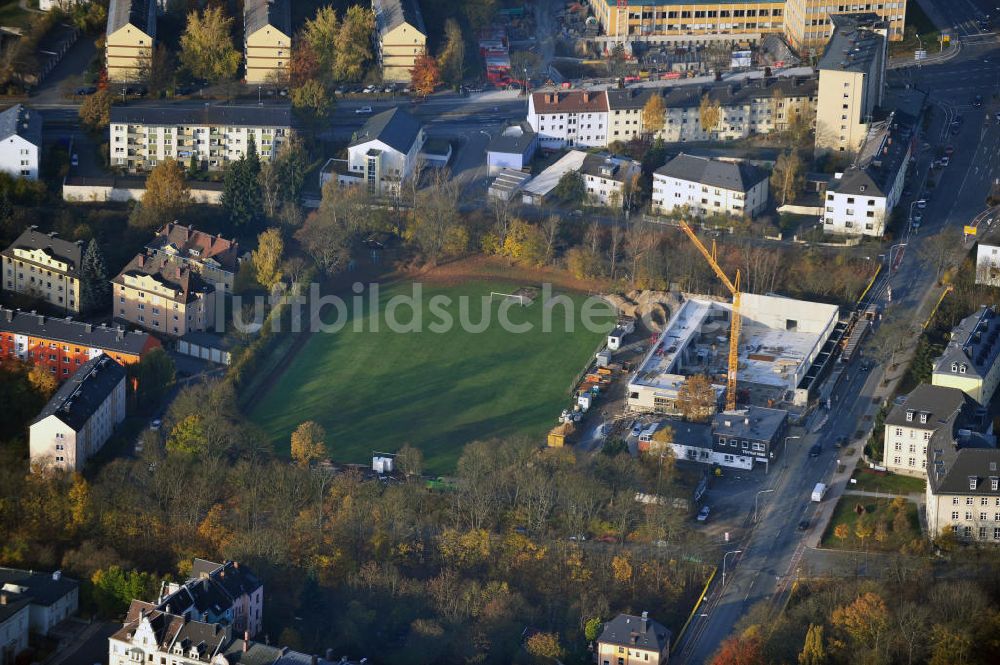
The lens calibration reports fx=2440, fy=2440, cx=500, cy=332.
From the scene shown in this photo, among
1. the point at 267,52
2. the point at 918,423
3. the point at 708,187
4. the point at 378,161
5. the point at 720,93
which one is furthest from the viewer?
the point at 267,52

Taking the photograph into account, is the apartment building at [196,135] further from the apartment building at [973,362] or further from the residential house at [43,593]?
the apartment building at [973,362]

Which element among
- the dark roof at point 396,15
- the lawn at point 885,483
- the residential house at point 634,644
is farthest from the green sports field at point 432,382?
the dark roof at point 396,15

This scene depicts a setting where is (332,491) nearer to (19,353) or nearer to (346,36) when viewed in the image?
(19,353)

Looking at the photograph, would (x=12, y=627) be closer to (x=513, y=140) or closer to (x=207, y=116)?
(x=207, y=116)

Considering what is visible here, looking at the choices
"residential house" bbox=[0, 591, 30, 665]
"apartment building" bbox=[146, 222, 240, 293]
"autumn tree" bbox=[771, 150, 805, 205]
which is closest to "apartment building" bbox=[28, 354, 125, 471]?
"residential house" bbox=[0, 591, 30, 665]

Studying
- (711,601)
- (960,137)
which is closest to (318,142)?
(960,137)

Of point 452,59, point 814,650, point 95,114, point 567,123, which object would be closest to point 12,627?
point 814,650
